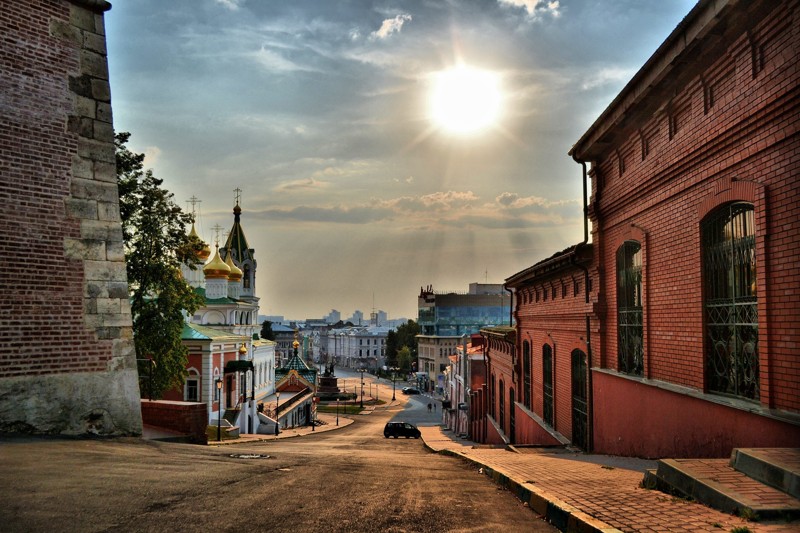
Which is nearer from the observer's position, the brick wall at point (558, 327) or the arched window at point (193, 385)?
the brick wall at point (558, 327)

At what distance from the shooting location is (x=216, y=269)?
50656 mm

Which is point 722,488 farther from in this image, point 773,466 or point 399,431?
point 399,431

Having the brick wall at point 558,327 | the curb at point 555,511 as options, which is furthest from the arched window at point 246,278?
the curb at point 555,511

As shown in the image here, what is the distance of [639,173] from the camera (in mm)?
10664

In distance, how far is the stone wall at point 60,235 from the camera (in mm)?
8766

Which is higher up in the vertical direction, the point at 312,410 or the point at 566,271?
the point at 566,271

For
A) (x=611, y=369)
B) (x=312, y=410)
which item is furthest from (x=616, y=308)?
(x=312, y=410)

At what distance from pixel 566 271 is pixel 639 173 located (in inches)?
195

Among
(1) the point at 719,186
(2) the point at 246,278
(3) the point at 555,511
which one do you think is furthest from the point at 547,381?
(2) the point at 246,278

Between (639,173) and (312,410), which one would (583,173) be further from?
(312,410)

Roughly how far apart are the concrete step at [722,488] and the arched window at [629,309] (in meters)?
4.68

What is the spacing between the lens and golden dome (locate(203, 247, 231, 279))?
5069 centimetres

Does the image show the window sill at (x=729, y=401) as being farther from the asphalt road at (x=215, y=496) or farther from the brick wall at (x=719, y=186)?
the asphalt road at (x=215, y=496)

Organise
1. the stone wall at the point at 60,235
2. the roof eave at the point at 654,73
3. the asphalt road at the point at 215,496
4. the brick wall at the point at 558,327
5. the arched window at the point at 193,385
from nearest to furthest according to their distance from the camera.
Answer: the asphalt road at the point at 215,496 < the roof eave at the point at 654,73 < the stone wall at the point at 60,235 < the brick wall at the point at 558,327 < the arched window at the point at 193,385
